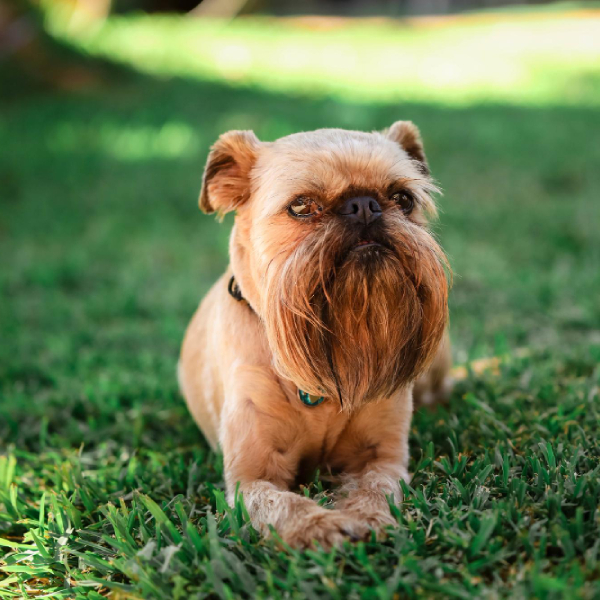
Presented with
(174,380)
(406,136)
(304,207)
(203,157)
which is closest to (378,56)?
(203,157)

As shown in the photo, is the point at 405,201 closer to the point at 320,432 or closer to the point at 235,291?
the point at 235,291

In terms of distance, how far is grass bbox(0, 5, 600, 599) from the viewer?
211cm

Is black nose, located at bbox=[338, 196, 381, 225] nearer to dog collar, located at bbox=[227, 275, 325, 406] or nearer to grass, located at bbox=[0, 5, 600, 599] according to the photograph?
dog collar, located at bbox=[227, 275, 325, 406]

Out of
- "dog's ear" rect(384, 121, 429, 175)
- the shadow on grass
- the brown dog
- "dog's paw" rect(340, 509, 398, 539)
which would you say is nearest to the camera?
"dog's paw" rect(340, 509, 398, 539)

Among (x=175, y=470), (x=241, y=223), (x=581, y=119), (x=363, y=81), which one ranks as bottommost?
(x=175, y=470)

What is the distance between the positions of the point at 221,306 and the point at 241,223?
0.42 metres

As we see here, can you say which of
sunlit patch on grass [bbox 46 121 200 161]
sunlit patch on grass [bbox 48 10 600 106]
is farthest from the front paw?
sunlit patch on grass [bbox 48 10 600 106]

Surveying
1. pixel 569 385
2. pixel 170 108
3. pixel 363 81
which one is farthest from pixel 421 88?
pixel 569 385

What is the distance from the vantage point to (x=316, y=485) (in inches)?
104

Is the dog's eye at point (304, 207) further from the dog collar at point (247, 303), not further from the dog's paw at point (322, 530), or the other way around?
the dog's paw at point (322, 530)

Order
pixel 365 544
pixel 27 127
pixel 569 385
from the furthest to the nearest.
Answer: pixel 27 127 < pixel 569 385 < pixel 365 544

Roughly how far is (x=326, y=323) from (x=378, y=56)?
43.2 feet

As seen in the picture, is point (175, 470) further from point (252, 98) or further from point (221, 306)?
point (252, 98)

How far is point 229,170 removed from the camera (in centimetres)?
302
